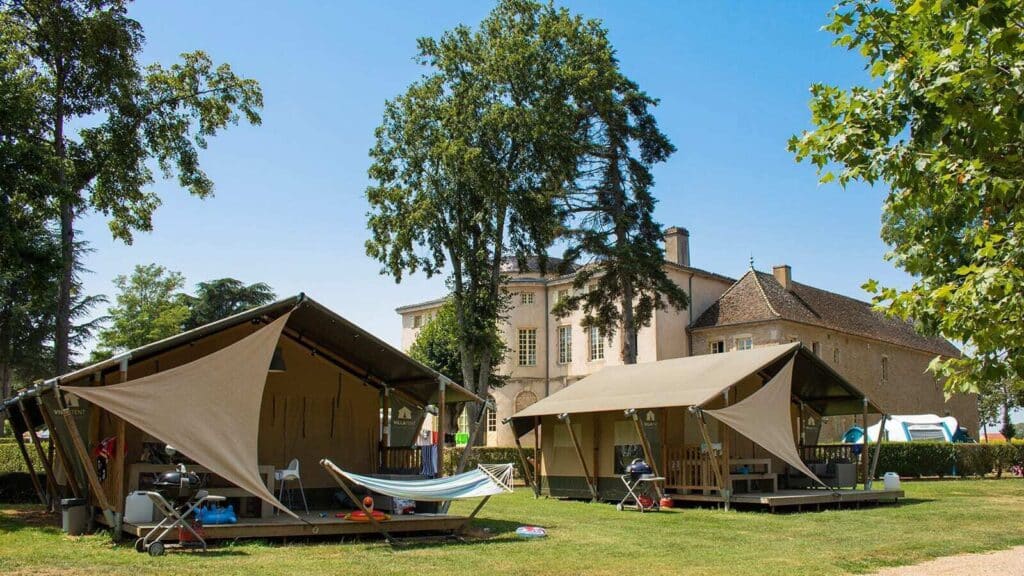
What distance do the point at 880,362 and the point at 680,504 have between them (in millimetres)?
27352

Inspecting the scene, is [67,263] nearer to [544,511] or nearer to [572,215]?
[544,511]

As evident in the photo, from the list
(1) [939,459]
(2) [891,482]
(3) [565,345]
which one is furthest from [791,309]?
(2) [891,482]

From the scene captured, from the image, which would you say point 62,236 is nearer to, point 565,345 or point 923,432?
point 565,345

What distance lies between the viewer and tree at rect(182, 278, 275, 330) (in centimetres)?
4759

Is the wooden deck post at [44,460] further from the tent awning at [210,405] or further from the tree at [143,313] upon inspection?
the tree at [143,313]

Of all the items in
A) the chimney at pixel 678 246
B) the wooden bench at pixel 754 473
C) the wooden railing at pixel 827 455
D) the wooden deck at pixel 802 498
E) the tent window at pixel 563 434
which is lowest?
Answer: the wooden deck at pixel 802 498

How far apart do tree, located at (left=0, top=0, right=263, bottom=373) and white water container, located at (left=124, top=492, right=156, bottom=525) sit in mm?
6394

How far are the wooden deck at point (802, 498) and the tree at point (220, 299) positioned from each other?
117ft

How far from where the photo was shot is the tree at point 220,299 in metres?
47.6

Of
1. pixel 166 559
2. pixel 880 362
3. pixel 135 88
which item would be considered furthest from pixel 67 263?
pixel 880 362

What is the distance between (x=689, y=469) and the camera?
1667cm

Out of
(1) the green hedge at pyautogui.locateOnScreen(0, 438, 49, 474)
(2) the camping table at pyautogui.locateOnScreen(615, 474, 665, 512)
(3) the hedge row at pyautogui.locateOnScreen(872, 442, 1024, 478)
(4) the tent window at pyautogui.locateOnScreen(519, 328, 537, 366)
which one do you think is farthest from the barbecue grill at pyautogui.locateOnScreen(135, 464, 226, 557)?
(4) the tent window at pyautogui.locateOnScreen(519, 328, 537, 366)

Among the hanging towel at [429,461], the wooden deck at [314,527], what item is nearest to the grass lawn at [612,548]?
the wooden deck at [314,527]

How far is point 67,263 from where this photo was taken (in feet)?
54.4
